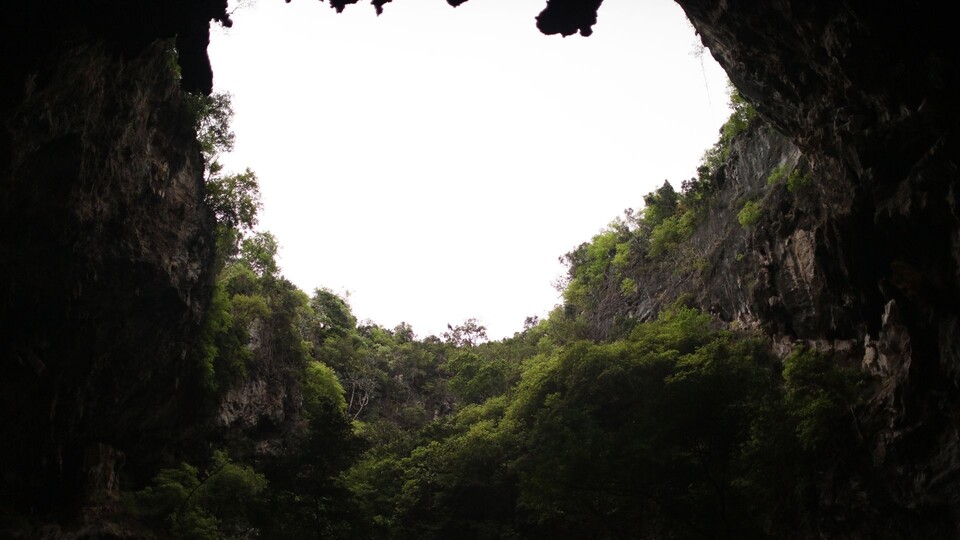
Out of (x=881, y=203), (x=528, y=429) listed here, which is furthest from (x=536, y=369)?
(x=881, y=203)

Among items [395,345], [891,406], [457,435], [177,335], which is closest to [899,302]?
[891,406]

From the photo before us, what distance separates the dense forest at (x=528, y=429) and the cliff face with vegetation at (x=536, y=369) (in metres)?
0.15

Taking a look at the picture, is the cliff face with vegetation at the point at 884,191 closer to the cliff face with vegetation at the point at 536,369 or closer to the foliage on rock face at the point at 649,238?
the cliff face with vegetation at the point at 536,369

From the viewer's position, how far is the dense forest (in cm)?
1623

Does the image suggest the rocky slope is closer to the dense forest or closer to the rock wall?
the dense forest

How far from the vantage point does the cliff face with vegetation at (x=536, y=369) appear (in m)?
13.0

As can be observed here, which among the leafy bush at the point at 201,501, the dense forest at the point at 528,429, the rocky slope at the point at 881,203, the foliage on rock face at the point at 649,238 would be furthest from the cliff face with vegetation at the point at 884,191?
the leafy bush at the point at 201,501

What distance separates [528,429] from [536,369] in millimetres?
3456

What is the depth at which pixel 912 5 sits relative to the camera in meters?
11.6

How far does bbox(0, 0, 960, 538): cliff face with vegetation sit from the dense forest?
0.48 ft

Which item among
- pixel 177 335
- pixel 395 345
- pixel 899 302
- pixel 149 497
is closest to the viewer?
pixel 899 302

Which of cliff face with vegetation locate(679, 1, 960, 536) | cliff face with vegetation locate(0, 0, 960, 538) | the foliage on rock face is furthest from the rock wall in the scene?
the foliage on rock face

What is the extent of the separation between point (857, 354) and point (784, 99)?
27.2 ft

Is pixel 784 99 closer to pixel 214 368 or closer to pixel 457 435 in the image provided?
pixel 457 435
